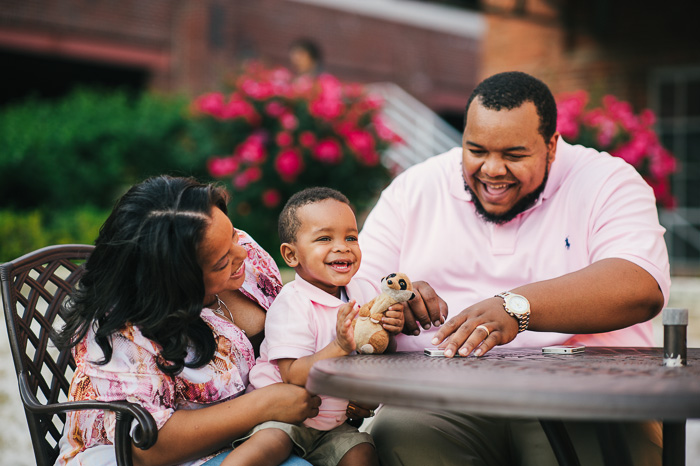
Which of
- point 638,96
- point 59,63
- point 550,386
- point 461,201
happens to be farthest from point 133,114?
point 550,386

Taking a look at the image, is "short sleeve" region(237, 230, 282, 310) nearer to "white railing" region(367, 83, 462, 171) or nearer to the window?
the window

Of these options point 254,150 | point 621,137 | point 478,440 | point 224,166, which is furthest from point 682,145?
point 478,440

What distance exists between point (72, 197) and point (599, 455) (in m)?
7.16

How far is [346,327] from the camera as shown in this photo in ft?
7.00

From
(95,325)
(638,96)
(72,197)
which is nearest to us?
(95,325)

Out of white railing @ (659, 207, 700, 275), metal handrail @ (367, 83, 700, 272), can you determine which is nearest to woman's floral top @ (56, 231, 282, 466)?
metal handrail @ (367, 83, 700, 272)

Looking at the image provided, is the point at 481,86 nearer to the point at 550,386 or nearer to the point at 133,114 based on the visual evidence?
the point at 550,386

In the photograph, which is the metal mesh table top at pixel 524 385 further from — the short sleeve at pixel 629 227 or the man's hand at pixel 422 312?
the short sleeve at pixel 629 227

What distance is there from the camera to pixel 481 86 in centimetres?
281

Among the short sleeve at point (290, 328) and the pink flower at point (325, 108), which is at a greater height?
the pink flower at point (325, 108)

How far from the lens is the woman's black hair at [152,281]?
6.94 ft

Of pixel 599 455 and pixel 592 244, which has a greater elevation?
pixel 592 244

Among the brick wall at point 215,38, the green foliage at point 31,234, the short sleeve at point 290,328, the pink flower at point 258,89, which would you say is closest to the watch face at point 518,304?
the short sleeve at point 290,328

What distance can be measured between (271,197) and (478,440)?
15.0 ft
